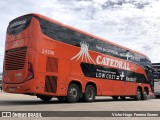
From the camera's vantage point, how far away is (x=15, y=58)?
15141 mm

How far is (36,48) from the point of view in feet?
47.5

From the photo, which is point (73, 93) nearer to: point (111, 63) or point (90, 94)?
point (90, 94)

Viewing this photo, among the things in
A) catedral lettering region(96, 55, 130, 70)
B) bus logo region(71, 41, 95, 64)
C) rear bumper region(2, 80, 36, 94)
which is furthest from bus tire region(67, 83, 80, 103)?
catedral lettering region(96, 55, 130, 70)

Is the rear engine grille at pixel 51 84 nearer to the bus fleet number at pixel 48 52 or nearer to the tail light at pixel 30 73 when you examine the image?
the tail light at pixel 30 73

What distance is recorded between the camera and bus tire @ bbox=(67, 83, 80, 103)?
16312 mm

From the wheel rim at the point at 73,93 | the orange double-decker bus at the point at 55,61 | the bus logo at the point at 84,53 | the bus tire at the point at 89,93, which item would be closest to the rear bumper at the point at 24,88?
the orange double-decker bus at the point at 55,61

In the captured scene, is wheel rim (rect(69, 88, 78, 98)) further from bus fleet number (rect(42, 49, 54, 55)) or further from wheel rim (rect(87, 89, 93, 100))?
bus fleet number (rect(42, 49, 54, 55))

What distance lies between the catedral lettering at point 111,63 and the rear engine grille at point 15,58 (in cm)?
572

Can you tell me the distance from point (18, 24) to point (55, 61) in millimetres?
2513

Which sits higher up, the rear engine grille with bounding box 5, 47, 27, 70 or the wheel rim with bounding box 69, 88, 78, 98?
the rear engine grille with bounding box 5, 47, 27, 70

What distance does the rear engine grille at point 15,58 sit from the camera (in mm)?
14716

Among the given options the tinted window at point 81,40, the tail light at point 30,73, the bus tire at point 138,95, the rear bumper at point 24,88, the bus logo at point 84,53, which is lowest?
the bus tire at point 138,95

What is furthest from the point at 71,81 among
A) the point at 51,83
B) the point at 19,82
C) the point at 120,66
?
the point at 120,66

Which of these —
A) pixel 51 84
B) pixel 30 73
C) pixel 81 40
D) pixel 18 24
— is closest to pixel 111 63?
pixel 81 40
